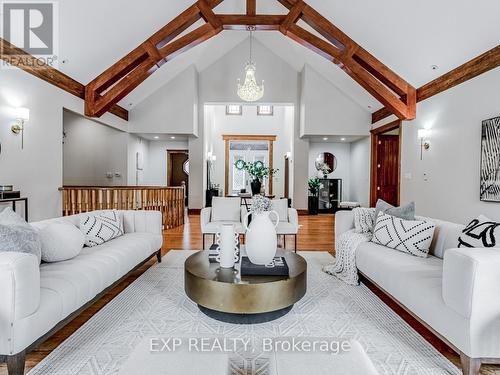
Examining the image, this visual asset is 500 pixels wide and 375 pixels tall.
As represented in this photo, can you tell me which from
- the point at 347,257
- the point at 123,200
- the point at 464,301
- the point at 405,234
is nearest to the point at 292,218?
the point at 347,257

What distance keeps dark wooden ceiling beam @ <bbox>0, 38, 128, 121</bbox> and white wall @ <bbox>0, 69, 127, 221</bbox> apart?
8 cm

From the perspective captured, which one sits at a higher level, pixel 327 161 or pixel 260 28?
pixel 260 28

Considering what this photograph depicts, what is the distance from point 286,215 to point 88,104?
419 cm

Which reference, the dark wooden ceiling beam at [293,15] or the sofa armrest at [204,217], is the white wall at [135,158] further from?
the dark wooden ceiling beam at [293,15]

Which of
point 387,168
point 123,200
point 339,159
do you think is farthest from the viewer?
point 339,159

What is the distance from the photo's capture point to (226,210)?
4715mm

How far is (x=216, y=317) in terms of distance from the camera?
7.43 feet

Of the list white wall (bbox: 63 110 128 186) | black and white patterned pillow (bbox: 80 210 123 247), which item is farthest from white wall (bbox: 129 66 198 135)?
black and white patterned pillow (bbox: 80 210 123 247)

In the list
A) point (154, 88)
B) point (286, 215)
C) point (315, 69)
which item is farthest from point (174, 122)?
point (286, 215)

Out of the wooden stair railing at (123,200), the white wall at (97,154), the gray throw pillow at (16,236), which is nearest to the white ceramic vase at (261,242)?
the gray throw pillow at (16,236)

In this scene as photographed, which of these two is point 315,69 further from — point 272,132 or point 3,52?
point 3,52

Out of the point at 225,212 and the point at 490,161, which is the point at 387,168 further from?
the point at 225,212

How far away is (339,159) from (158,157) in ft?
20.0

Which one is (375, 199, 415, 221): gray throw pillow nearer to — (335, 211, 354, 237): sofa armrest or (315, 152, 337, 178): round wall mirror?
(335, 211, 354, 237): sofa armrest
